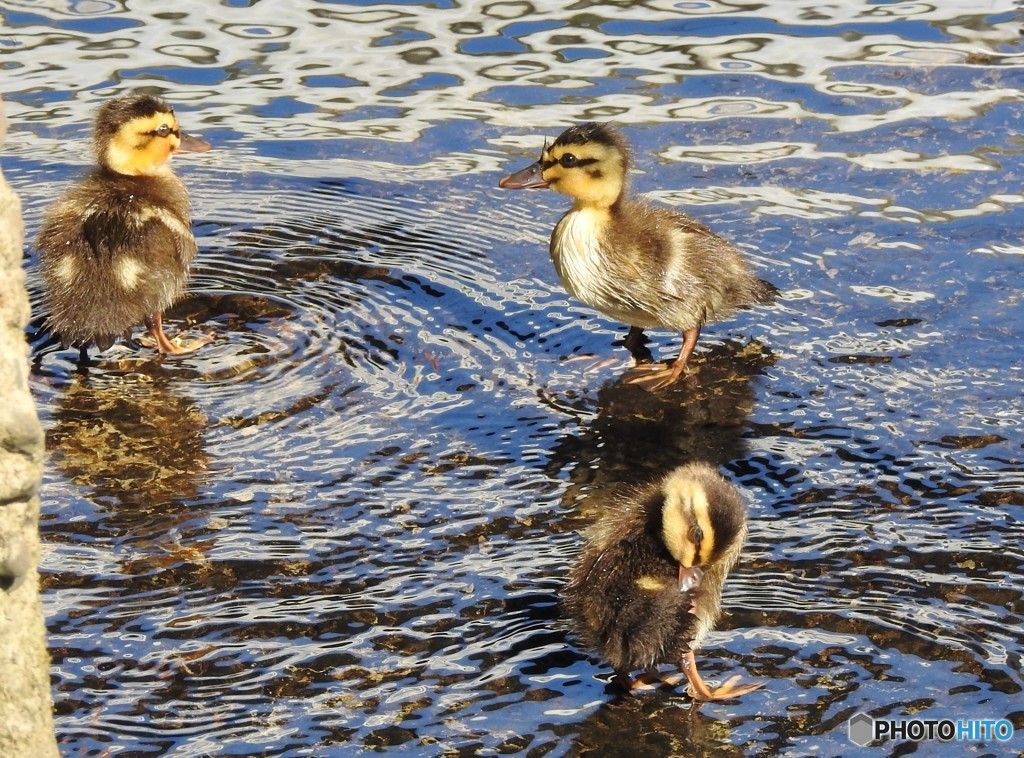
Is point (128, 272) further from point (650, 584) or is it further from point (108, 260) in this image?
point (650, 584)

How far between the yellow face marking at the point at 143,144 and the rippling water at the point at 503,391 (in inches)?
20.8

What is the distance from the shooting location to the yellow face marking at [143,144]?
19.9 ft

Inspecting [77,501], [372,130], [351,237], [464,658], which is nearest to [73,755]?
[464,658]

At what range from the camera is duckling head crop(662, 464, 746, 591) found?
373cm

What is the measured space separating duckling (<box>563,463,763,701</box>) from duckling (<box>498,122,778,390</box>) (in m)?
1.76

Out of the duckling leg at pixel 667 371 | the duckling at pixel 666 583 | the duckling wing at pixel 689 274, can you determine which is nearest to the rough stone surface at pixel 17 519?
the duckling at pixel 666 583

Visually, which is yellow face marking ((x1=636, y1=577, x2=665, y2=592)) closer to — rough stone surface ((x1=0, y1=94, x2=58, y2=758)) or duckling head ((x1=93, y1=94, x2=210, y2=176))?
rough stone surface ((x1=0, y1=94, x2=58, y2=758))

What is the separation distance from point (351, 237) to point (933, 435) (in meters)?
2.88

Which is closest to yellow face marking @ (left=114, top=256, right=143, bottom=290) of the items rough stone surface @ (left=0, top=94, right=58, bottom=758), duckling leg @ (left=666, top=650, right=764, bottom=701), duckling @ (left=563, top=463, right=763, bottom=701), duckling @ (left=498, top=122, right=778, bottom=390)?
duckling @ (left=498, top=122, right=778, bottom=390)

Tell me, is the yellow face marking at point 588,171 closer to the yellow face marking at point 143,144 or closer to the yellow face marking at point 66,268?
the yellow face marking at point 143,144

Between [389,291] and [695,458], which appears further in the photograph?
[389,291]

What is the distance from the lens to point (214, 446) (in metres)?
5.09

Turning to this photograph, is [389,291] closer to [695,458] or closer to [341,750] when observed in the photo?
[695,458]

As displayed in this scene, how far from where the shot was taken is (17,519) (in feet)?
8.57
